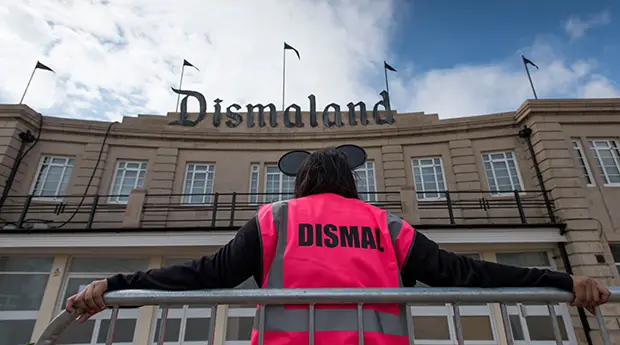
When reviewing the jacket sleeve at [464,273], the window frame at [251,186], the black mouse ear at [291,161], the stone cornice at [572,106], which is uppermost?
the stone cornice at [572,106]

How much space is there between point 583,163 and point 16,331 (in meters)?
19.8

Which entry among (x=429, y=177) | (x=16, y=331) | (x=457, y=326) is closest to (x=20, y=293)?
(x=16, y=331)

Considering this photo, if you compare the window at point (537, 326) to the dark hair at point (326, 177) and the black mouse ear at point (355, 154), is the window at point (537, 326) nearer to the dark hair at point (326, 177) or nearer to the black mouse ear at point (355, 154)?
the black mouse ear at point (355, 154)

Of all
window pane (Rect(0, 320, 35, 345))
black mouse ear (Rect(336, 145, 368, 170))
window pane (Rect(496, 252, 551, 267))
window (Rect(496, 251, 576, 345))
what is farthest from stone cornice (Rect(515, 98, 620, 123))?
window pane (Rect(0, 320, 35, 345))

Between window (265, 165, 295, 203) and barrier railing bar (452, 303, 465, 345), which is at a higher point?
window (265, 165, 295, 203)

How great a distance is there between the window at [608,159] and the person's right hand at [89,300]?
15.1 m

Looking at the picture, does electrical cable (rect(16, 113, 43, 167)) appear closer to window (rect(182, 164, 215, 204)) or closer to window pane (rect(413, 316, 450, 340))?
window (rect(182, 164, 215, 204))

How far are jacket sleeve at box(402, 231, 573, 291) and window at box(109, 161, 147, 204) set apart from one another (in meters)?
13.4

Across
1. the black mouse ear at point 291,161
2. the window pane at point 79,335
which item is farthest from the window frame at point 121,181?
the black mouse ear at point 291,161

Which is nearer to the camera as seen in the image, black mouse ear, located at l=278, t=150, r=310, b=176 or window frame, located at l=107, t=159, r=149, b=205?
black mouse ear, located at l=278, t=150, r=310, b=176

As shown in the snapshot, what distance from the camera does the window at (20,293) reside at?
962 cm

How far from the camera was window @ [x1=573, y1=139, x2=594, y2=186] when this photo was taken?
1133 centimetres

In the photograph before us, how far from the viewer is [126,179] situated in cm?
1295

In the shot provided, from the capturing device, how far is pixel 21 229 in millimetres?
9953
